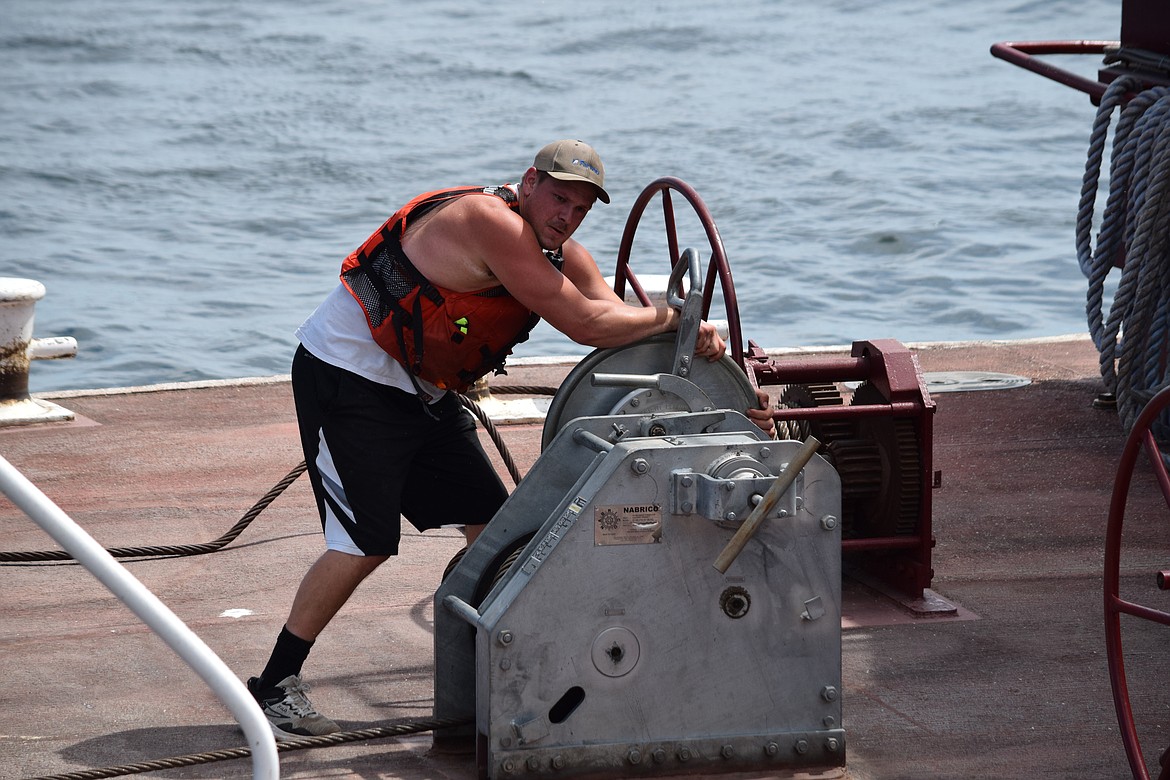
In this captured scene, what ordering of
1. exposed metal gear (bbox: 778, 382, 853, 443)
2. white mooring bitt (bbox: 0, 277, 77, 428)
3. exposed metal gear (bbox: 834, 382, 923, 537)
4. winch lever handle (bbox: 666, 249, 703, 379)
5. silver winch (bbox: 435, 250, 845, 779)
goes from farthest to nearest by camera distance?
white mooring bitt (bbox: 0, 277, 77, 428) < exposed metal gear (bbox: 778, 382, 853, 443) < exposed metal gear (bbox: 834, 382, 923, 537) < winch lever handle (bbox: 666, 249, 703, 379) < silver winch (bbox: 435, 250, 845, 779)

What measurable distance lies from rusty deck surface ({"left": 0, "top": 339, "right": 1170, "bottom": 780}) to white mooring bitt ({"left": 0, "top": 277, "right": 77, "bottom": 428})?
0.47 feet

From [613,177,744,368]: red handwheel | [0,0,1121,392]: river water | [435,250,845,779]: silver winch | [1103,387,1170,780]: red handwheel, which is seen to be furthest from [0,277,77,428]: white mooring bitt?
[0,0,1121,392]: river water

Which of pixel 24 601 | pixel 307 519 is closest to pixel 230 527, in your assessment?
pixel 307 519

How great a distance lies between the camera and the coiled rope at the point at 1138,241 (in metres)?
6.66

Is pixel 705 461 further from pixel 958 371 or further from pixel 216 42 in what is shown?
pixel 216 42

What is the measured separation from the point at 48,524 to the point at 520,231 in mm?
1655

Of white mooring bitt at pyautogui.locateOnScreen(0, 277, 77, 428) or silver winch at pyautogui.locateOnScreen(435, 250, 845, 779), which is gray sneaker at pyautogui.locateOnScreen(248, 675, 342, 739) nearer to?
silver winch at pyautogui.locateOnScreen(435, 250, 845, 779)

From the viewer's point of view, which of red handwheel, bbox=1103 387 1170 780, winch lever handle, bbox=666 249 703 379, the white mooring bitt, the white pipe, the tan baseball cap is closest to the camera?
the white pipe

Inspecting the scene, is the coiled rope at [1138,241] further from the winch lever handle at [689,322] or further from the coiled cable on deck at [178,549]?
the coiled cable on deck at [178,549]

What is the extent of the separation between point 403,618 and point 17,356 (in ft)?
12.7

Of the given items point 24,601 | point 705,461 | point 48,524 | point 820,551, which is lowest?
point 24,601

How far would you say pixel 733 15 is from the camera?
127 ft

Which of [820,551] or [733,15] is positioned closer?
[820,551]

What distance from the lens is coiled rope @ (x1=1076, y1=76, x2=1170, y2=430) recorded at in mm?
6656
